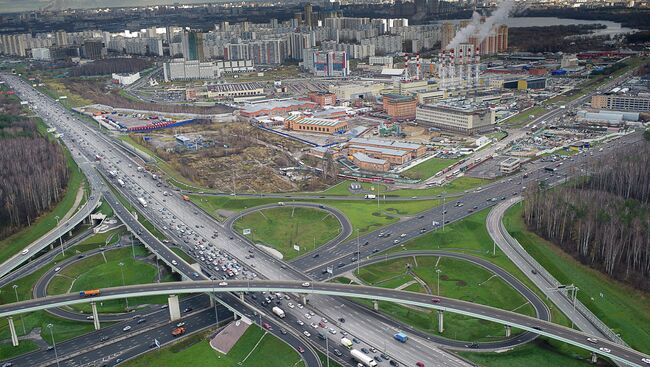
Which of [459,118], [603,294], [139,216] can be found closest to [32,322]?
[139,216]

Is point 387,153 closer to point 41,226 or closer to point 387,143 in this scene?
point 387,143

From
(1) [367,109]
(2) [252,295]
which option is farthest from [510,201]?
(1) [367,109]

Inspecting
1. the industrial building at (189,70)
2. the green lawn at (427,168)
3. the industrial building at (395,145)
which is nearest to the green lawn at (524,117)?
the industrial building at (395,145)

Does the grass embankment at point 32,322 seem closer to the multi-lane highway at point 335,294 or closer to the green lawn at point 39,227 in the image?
the multi-lane highway at point 335,294

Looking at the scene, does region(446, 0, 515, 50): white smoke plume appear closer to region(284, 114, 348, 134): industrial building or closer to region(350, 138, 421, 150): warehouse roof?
region(284, 114, 348, 134): industrial building

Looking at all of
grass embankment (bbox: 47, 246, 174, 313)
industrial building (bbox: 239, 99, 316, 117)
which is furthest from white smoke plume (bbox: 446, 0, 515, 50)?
grass embankment (bbox: 47, 246, 174, 313)
